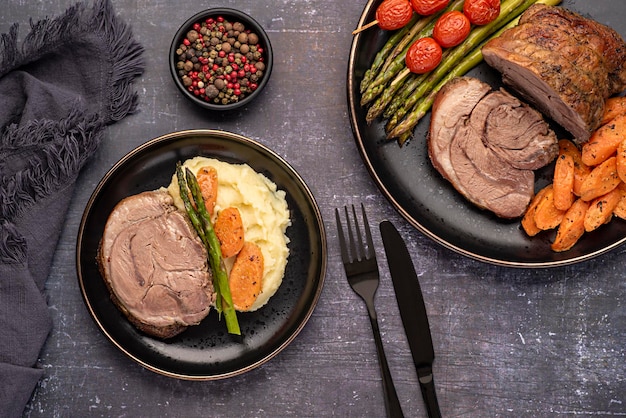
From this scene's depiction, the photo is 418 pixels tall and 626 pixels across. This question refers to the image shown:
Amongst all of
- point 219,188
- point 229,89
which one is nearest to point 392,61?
point 229,89

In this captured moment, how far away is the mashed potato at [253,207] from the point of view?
11.7 feet

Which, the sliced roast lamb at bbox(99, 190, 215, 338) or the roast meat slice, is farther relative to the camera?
the roast meat slice

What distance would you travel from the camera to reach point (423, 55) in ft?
11.7

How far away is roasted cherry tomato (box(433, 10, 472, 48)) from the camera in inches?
141

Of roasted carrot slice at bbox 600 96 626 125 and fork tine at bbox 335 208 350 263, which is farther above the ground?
roasted carrot slice at bbox 600 96 626 125

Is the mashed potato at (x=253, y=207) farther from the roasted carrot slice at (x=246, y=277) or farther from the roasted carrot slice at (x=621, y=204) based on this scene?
the roasted carrot slice at (x=621, y=204)

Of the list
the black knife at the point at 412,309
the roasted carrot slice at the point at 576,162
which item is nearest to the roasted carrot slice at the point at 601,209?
the roasted carrot slice at the point at 576,162

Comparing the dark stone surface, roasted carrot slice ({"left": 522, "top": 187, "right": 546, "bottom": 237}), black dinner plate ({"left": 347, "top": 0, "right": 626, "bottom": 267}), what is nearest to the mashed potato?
the dark stone surface

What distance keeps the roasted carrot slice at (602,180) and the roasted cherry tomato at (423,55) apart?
1170mm

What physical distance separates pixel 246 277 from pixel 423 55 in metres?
1.74

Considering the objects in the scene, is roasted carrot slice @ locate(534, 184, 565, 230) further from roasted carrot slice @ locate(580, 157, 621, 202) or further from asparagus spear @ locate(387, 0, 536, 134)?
asparagus spear @ locate(387, 0, 536, 134)

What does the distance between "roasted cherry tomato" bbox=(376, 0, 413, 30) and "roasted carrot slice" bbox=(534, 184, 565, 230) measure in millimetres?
1432

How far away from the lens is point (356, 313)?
3.83m

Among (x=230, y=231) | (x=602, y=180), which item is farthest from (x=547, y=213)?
(x=230, y=231)
